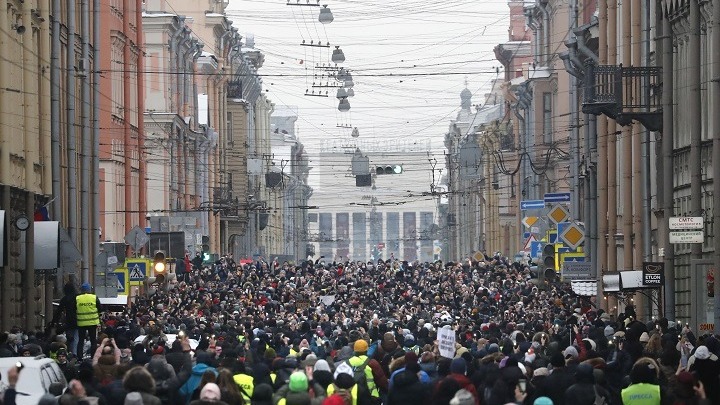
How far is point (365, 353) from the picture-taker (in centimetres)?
2300

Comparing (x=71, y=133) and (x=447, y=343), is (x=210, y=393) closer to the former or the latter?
(x=447, y=343)

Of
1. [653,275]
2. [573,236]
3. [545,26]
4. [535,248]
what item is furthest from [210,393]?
[545,26]

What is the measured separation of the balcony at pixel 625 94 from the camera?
126ft

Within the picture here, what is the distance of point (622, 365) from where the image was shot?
73.8ft

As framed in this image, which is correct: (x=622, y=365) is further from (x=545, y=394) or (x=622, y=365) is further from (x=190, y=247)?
(x=190, y=247)

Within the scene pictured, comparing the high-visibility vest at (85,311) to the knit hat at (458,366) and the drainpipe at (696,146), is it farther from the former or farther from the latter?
the knit hat at (458,366)

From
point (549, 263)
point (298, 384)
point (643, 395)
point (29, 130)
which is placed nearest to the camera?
point (298, 384)

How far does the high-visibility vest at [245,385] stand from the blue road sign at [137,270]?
21.8m

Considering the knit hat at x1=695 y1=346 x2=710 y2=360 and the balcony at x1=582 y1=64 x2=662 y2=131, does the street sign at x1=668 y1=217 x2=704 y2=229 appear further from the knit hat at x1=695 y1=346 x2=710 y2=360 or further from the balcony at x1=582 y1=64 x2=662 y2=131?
the balcony at x1=582 y1=64 x2=662 y2=131

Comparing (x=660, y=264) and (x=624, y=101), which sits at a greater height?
(x=624, y=101)

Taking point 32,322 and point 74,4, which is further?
point 74,4

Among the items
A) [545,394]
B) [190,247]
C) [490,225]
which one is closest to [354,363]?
[545,394]

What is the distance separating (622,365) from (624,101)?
739 inches

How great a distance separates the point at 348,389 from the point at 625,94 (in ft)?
73.7
